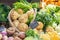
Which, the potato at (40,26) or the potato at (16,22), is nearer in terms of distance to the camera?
the potato at (16,22)

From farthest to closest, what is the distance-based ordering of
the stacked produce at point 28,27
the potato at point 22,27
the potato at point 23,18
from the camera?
Result: the potato at point 23,18
the potato at point 22,27
the stacked produce at point 28,27

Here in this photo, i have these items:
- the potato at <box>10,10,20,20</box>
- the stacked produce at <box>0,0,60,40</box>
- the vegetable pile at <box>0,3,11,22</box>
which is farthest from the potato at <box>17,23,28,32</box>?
the vegetable pile at <box>0,3,11,22</box>

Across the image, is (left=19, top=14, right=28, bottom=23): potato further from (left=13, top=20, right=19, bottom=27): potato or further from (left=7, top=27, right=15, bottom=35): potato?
(left=7, top=27, right=15, bottom=35): potato

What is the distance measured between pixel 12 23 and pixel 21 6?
0.50 meters

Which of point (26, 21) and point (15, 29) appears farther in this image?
point (26, 21)

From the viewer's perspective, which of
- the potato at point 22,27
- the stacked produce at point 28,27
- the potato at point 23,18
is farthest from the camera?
the potato at point 23,18

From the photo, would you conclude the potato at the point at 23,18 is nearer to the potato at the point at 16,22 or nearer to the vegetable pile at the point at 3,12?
the potato at the point at 16,22

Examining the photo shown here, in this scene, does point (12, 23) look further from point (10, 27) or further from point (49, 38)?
point (49, 38)

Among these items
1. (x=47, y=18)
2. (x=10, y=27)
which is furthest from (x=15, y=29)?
(x=47, y=18)

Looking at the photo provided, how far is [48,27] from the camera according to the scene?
309 cm

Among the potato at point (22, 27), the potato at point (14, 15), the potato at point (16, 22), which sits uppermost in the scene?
the potato at point (14, 15)

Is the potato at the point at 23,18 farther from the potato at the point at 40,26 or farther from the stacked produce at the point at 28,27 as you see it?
the potato at the point at 40,26

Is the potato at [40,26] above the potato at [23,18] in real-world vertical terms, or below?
below

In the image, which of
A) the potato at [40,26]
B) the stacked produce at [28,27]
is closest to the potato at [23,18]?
the stacked produce at [28,27]
